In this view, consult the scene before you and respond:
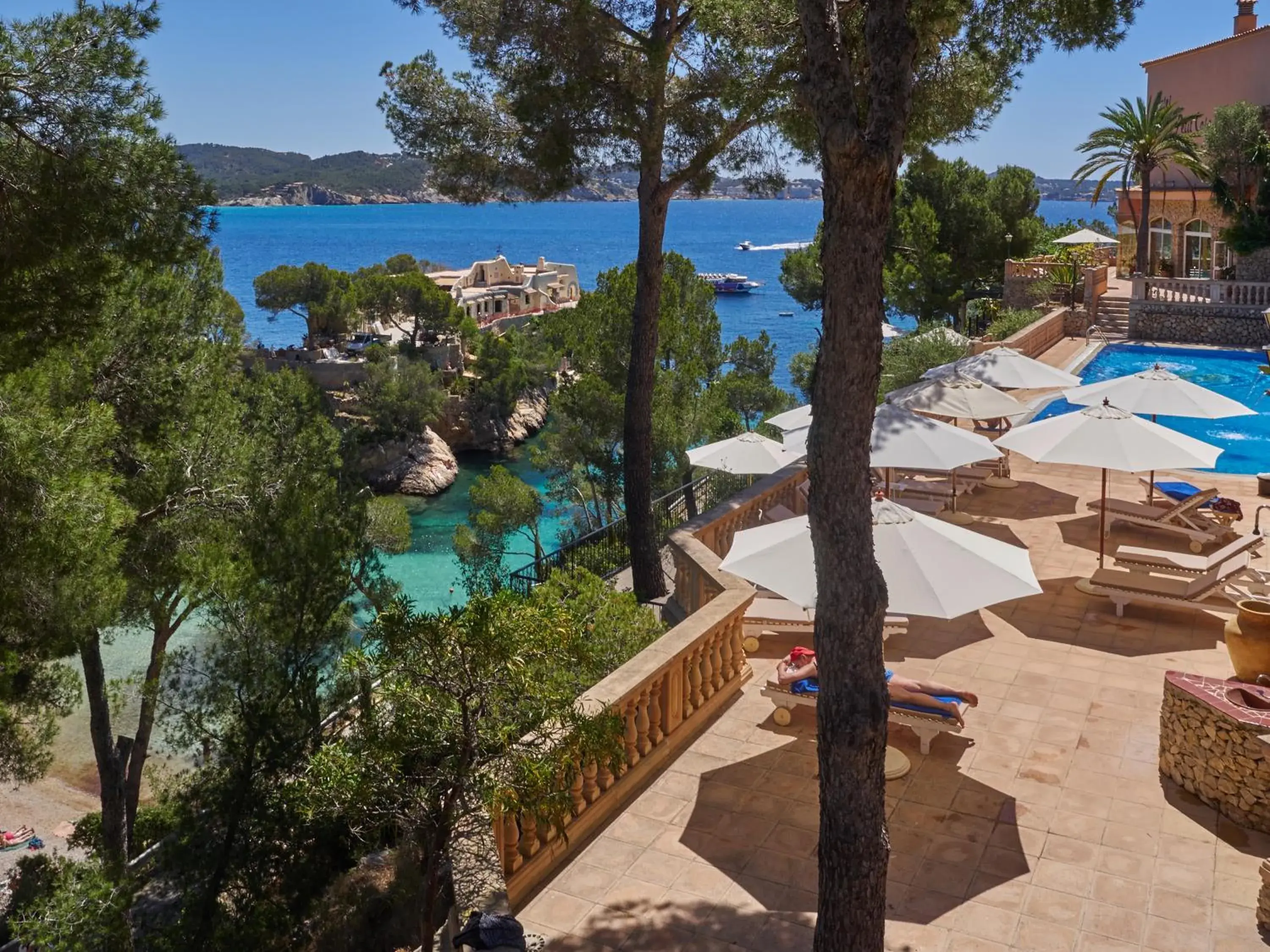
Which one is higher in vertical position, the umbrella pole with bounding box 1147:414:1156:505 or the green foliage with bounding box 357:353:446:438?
the umbrella pole with bounding box 1147:414:1156:505

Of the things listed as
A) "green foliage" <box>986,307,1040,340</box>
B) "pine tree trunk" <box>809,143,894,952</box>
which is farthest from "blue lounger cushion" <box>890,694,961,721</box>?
"green foliage" <box>986,307,1040,340</box>

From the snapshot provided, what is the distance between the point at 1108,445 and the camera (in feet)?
32.4

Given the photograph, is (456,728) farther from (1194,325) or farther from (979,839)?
(1194,325)

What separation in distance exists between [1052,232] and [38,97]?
40.4 meters

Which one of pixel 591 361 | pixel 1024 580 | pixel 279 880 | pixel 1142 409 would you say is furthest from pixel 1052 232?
pixel 279 880

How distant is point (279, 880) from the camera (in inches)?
269

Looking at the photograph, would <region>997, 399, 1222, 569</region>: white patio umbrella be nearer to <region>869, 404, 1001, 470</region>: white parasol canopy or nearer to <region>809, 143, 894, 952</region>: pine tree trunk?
<region>869, 404, 1001, 470</region>: white parasol canopy

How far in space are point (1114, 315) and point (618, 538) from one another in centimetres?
1906

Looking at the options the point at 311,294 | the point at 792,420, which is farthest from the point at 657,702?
the point at 311,294

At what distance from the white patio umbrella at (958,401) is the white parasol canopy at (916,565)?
492 centimetres

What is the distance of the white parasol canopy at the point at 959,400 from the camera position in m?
12.3

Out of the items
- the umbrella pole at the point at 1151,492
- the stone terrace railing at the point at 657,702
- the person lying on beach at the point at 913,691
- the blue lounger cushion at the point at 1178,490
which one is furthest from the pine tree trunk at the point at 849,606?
the blue lounger cushion at the point at 1178,490

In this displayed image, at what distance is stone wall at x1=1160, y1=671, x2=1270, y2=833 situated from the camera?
20.3 ft

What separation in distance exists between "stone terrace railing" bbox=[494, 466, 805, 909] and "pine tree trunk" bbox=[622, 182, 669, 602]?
4.24m
